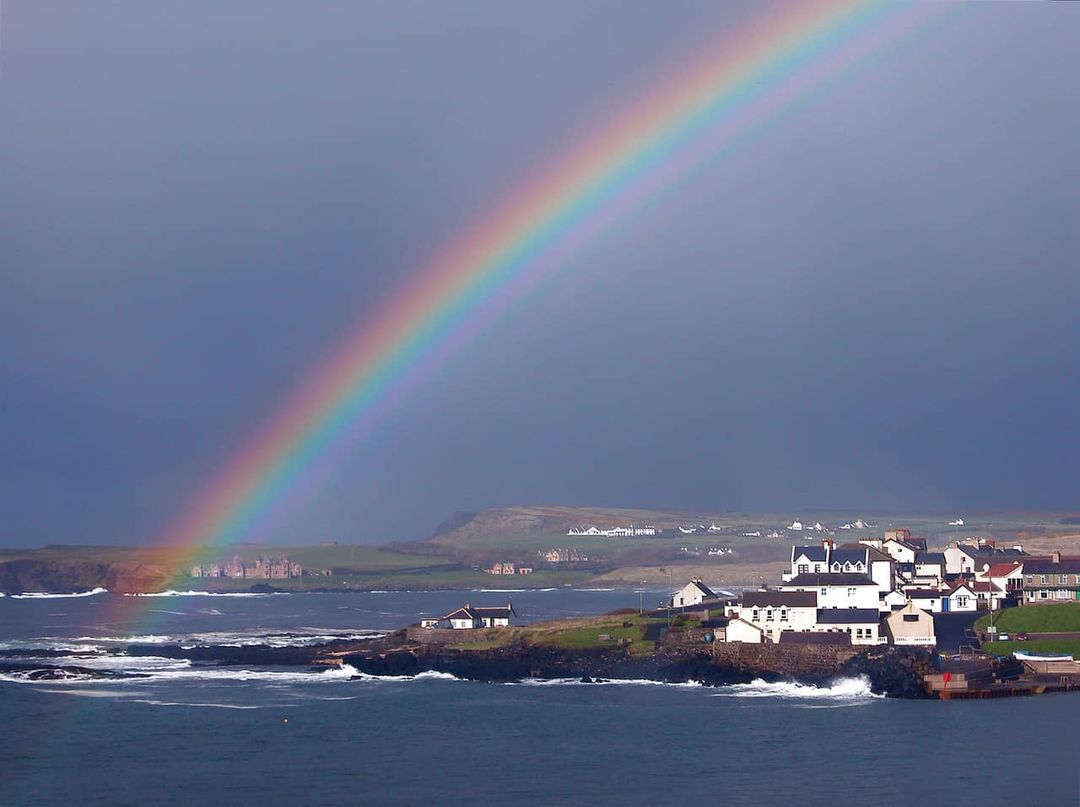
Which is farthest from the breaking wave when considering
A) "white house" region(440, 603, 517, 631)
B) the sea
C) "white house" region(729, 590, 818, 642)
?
"white house" region(729, 590, 818, 642)

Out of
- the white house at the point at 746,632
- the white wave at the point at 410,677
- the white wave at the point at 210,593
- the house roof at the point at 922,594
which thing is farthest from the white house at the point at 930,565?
the white wave at the point at 210,593

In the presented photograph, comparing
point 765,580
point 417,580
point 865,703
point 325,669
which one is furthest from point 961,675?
point 417,580

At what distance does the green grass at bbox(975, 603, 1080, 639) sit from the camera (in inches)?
2272

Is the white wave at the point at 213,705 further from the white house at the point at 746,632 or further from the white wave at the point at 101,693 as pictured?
the white house at the point at 746,632

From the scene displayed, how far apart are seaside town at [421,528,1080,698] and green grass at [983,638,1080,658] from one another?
59cm

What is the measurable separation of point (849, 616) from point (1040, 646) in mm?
6931

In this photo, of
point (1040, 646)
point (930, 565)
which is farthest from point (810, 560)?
point (1040, 646)

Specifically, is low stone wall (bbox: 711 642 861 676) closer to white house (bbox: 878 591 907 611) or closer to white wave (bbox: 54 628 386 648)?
white house (bbox: 878 591 907 611)

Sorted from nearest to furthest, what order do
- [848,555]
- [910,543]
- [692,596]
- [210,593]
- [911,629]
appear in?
[911,629] < [848,555] < [692,596] < [910,543] < [210,593]

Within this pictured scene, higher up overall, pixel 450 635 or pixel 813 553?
pixel 813 553

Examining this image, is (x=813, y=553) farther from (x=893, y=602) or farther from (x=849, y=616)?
(x=849, y=616)

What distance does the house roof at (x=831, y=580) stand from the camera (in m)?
61.2

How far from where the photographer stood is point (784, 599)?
193 ft

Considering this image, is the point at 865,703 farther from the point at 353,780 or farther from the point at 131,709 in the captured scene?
the point at 131,709
